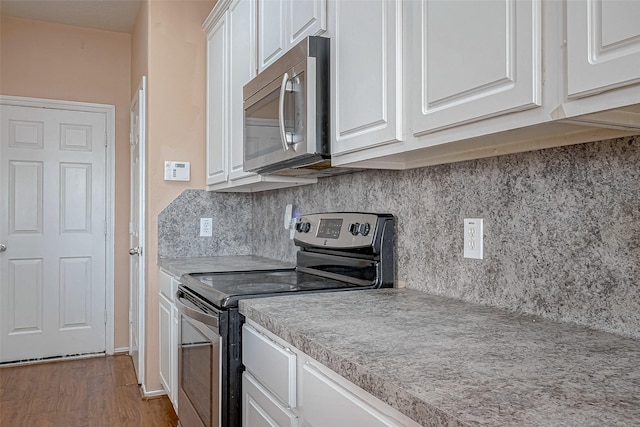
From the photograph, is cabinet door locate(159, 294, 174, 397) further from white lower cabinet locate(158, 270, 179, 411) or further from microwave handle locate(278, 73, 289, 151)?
microwave handle locate(278, 73, 289, 151)

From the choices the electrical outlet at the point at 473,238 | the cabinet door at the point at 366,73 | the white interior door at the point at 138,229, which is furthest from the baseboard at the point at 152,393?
the electrical outlet at the point at 473,238

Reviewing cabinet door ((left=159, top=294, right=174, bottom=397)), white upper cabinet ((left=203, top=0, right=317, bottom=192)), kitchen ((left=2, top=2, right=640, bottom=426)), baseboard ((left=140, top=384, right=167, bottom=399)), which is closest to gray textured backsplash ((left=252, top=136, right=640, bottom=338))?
kitchen ((left=2, top=2, right=640, bottom=426))

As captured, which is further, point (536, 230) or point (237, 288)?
point (237, 288)

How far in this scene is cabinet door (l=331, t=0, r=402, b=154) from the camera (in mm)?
1274

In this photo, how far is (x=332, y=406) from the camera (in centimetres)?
98

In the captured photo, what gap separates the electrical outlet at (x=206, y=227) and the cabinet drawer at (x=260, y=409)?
5.67 feet

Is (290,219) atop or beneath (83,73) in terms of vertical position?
beneath

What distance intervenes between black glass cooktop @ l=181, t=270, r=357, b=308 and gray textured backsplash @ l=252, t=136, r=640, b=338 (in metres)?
0.33

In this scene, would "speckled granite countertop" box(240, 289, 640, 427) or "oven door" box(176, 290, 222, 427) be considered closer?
"speckled granite countertop" box(240, 289, 640, 427)

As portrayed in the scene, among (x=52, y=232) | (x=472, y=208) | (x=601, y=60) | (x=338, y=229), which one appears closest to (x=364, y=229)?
(x=338, y=229)

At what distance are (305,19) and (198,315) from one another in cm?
112

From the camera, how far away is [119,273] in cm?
398

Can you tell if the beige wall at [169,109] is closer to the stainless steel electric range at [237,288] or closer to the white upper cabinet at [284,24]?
the stainless steel electric range at [237,288]

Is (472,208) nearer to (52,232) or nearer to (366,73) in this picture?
(366,73)
